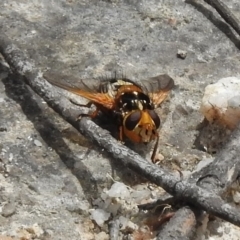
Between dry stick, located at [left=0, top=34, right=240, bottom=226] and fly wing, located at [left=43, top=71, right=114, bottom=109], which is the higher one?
dry stick, located at [left=0, top=34, right=240, bottom=226]

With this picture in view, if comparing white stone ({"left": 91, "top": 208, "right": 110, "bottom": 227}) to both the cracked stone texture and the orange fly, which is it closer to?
the cracked stone texture

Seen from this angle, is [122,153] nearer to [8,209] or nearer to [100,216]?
[100,216]

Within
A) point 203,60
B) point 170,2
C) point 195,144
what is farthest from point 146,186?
point 170,2

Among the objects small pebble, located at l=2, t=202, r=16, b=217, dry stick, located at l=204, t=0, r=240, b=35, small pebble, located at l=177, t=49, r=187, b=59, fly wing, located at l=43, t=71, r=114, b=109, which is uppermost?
dry stick, located at l=204, t=0, r=240, b=35

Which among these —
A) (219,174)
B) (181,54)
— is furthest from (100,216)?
(181,54)

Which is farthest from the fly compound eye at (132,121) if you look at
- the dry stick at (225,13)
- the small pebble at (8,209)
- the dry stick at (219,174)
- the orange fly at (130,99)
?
the dry stick at (225,13)

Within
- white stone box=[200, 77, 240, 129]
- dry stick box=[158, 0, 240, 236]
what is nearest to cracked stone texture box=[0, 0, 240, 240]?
white stone box=[200, 77, 240, 129]

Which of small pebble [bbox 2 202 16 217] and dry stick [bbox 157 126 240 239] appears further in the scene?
small pebble [bbox 2 202 16 217]
